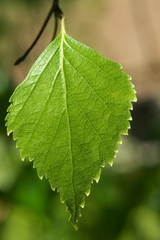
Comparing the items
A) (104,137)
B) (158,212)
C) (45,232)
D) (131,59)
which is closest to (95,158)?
(104,137)

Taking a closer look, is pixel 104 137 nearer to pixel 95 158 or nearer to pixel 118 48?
pixel 95 158

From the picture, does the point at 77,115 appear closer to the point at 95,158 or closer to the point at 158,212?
the point at 95,158

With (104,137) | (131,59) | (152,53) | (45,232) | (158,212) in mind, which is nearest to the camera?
(104,137)

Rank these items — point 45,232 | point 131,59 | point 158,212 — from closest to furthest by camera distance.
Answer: point 45,232 < point 158,212 < point 131,59

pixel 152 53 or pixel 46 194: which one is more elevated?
pixel 46 194

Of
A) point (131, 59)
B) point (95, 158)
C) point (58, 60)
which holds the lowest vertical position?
point (131, 59)

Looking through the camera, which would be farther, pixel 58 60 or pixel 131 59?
pixel 131 59

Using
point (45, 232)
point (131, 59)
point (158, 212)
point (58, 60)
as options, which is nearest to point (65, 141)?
point (58, 60)
